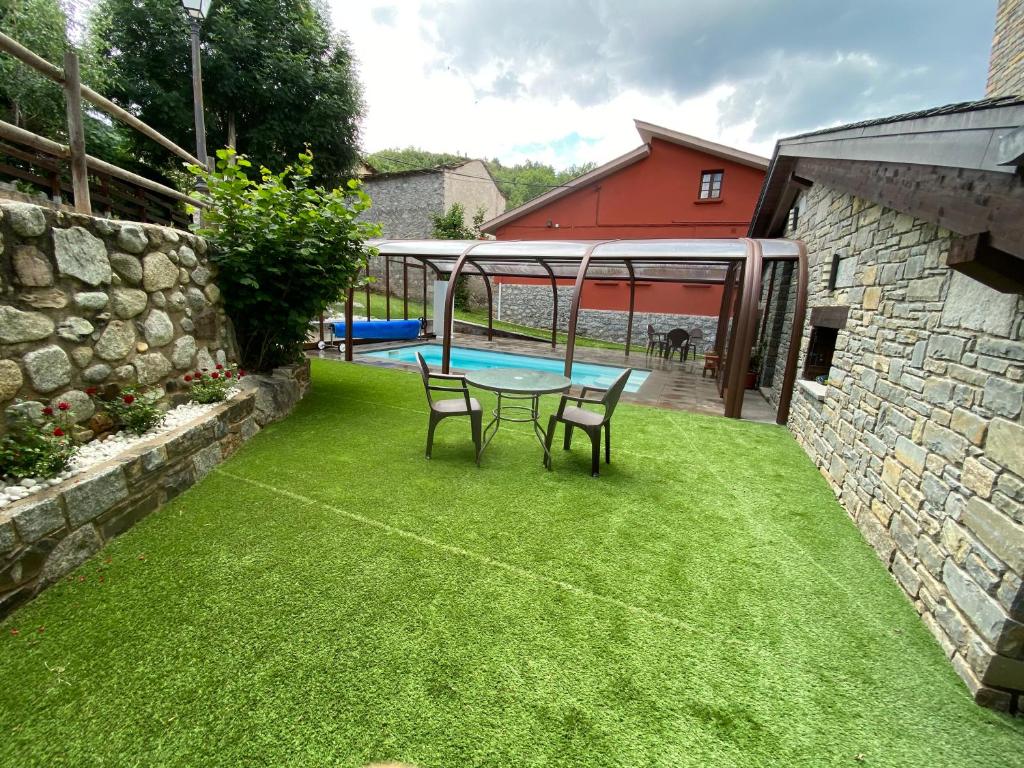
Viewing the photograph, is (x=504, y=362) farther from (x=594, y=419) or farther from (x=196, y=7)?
(x=196, y=7)

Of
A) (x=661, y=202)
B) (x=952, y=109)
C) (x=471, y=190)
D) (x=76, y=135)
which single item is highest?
(x=471, y=190)

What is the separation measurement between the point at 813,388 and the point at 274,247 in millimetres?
5883

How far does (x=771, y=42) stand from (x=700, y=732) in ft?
52.5

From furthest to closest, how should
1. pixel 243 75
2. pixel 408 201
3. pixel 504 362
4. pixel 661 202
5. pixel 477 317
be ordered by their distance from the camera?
pixel 408 201, pixel 477 317, pixel 661 202, pixel 243 75, pixel 504 362

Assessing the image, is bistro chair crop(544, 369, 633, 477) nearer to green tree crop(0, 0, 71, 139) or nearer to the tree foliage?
green tree crop(0, 0, 71, 139)

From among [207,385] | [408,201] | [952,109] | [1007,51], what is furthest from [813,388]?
[408,201]

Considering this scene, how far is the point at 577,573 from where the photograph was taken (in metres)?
2.48

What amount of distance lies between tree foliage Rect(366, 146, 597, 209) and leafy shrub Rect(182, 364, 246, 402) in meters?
32.2

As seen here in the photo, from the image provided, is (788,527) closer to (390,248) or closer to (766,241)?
(766,241)

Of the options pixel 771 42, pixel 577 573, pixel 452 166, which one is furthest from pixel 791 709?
pixel 452 166

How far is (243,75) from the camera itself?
11039mm

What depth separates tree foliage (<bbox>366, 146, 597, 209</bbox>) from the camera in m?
34.6

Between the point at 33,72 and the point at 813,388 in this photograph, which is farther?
the point at 33,72

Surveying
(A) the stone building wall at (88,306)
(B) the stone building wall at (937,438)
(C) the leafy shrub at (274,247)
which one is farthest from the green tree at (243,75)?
(B) the stone building wall at (937,438)
